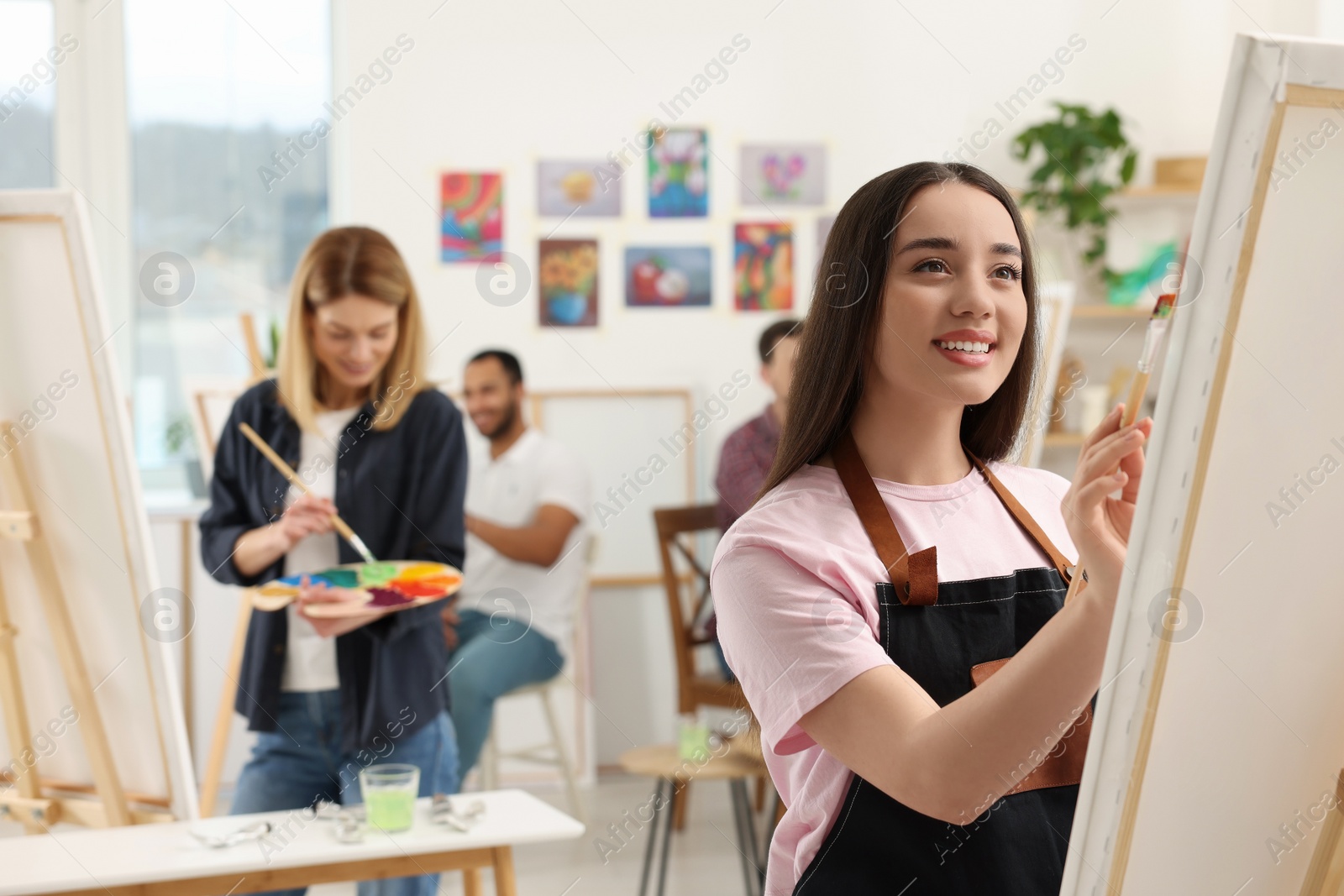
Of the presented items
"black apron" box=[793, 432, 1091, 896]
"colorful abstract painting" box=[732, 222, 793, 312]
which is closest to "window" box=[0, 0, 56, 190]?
"colorful abstract painting" box=[732, 222, 793, 312]

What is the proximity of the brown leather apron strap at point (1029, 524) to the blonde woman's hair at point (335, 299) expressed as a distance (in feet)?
4.09

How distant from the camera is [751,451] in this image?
138 inches

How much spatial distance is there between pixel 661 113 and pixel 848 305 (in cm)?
363

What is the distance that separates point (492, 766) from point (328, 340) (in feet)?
6.19

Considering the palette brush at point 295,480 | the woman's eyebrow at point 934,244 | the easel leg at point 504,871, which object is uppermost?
the woman's eyebrow at point 934,244

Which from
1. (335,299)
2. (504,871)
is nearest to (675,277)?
(335,299)

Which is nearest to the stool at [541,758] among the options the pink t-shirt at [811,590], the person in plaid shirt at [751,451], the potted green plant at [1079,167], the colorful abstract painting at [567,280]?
the person in plaid shirt at [751,451]

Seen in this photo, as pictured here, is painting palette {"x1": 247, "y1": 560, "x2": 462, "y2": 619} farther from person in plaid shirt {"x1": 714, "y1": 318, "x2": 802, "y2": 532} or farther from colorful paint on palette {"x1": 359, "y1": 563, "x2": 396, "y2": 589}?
person in plaid shirt {"x1": 714, "y1": 318, "x2": 802, "y2": 532}

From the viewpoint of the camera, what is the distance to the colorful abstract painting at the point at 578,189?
14.6 feet

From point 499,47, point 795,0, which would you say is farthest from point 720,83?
point 499,47

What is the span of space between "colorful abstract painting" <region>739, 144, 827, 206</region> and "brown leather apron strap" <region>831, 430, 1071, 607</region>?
3506mm

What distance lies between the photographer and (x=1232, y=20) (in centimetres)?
451

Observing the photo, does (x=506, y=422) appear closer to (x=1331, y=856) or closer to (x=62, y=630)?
(x=62, y=630)

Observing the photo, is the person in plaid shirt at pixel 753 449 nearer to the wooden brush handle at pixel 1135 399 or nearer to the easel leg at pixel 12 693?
the easel leg at pixel 12 693
